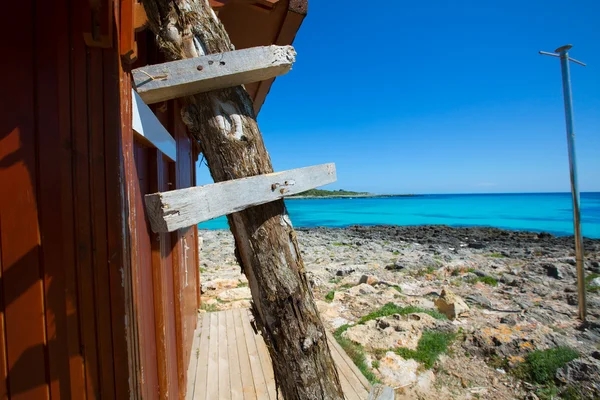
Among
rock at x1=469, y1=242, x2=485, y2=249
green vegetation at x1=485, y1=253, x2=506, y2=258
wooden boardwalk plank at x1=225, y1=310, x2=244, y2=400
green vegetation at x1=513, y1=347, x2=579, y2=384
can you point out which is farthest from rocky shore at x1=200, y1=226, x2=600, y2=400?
rock at x1=469, y1=242, x2=485, y2=249

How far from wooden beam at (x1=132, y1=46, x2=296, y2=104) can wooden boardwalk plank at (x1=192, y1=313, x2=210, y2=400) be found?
294cm

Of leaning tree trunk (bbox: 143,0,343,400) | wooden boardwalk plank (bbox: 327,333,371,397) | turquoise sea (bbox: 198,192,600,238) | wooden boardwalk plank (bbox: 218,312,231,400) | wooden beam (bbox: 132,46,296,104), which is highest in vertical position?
wooden beam (bbox: 132,46,296,104)

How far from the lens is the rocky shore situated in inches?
168

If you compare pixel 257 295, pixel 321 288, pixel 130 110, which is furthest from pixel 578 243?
pixel 130 110

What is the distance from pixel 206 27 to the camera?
1.33 meters

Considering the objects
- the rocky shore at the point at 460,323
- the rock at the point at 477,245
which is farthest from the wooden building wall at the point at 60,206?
the rock at the point at 477,245

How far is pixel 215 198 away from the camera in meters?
1.19

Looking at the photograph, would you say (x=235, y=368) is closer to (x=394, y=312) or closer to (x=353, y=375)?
(x=353, y=375)

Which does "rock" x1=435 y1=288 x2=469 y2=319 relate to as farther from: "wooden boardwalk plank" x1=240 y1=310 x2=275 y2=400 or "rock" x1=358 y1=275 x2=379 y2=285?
"wooden boardwalk plank" x1=240 y1=310 x2=275 y2=400

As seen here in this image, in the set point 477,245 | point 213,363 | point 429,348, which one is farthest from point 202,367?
point 477,245

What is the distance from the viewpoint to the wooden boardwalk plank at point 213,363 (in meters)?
3.16

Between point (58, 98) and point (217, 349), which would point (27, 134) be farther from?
point (217, 349)

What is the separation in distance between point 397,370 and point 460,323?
226 cm

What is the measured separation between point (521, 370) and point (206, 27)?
5.66m
